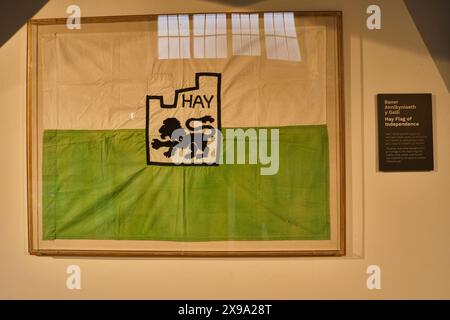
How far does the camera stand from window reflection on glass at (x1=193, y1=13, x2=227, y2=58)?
1.69m

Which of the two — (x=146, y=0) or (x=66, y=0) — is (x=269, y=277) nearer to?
(x=146, y=0)

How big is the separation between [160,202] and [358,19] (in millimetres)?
1402

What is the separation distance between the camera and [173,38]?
5.58 ft

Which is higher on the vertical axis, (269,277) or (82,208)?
(82,208)

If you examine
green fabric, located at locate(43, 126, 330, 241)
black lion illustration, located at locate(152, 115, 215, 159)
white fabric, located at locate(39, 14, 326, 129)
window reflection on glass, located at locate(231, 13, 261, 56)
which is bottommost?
green fabric, located at locate(43, 126, 330, 241)

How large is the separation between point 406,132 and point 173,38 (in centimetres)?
129

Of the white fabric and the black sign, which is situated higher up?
the white fabric

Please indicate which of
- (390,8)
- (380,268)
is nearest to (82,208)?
(380,268)

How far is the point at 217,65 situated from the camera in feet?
5.54

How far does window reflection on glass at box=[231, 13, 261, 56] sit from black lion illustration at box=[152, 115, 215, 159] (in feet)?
1.27

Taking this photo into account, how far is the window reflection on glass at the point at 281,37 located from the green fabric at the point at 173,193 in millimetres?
378

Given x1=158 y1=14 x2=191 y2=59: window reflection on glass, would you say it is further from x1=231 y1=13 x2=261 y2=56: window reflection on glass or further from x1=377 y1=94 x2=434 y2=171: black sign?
x1=377 y1=94 x2=434 y2=171: black sign

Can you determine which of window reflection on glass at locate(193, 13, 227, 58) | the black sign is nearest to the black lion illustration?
window reflection on glass at locate(193, 13, 227, 58)

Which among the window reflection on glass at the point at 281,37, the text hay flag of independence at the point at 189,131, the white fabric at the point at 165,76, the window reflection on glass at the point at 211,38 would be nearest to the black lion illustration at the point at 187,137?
the text hay flag of independence at the point at 189,131
